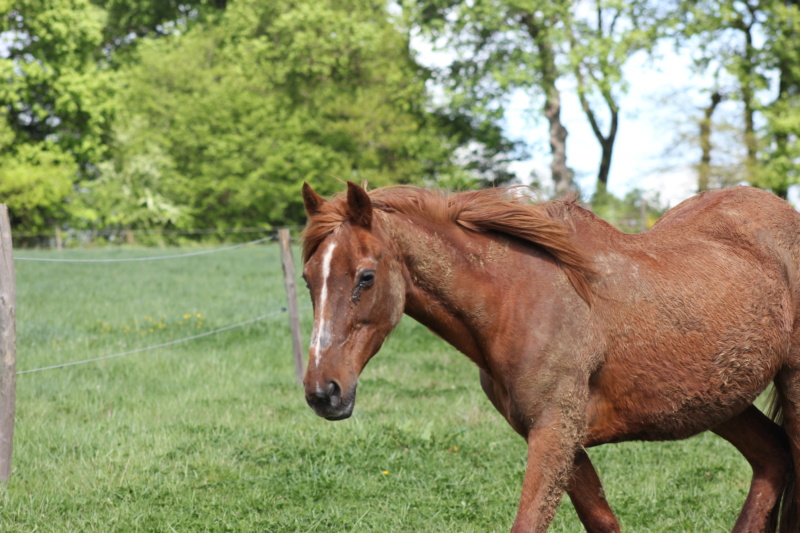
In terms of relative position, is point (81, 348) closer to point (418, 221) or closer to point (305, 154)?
point (418, 221)

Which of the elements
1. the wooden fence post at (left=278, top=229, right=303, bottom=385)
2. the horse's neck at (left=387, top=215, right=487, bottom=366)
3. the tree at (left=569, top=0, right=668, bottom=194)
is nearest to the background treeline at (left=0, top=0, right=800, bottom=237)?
the tree at (left=569, top=0, right=668, bottom=194)

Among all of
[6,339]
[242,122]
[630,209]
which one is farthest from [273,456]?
[242,122]

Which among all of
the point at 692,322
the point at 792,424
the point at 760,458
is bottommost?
the point at 760,458

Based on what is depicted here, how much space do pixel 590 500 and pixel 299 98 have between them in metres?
38.4

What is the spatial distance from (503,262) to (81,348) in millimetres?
7063

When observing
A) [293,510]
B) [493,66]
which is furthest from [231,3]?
[293,510]

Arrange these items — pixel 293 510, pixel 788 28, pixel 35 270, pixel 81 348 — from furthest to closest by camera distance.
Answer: pixel 788 28 → pixel 35 270 → pixel 81 348 → pixel 293 510

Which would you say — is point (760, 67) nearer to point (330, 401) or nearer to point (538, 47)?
point (538, 47)

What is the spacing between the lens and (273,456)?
5.44 metres

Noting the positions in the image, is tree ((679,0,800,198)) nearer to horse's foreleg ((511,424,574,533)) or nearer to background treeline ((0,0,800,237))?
background treeline ((0,0,800,237))

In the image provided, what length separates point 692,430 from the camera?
3.38m

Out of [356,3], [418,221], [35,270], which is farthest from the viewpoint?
[356,3]

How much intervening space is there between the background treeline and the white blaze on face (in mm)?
24036

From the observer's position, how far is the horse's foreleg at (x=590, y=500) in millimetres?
3365
